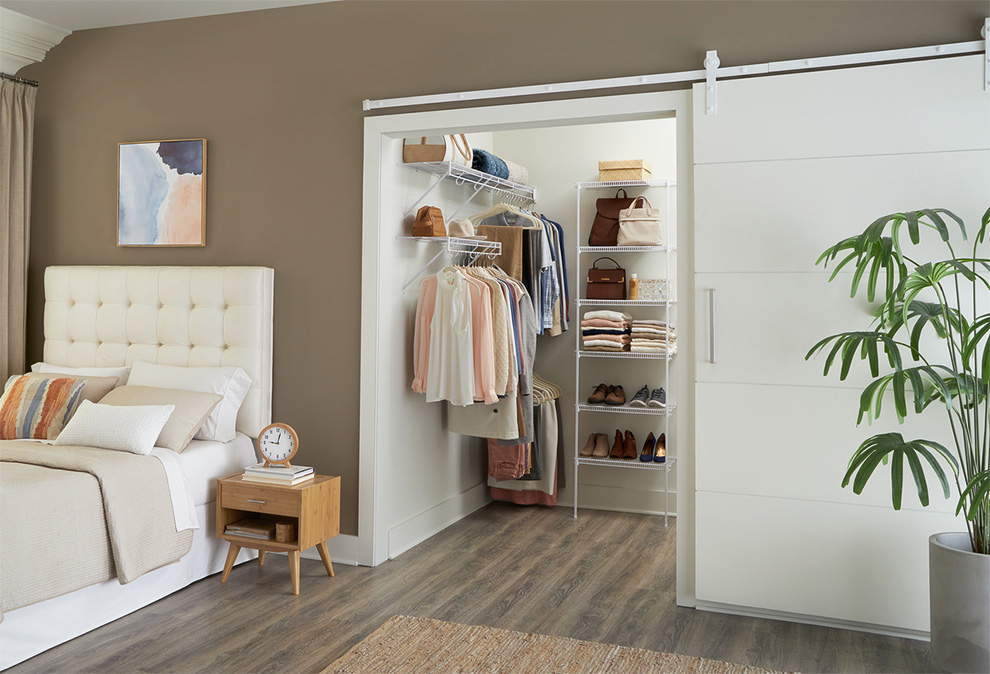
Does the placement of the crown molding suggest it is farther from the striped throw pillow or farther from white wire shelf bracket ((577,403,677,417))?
white wire shelf bracket ((577,403,677,417))

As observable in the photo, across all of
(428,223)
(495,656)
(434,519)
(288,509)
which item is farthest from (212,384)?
(495,656)

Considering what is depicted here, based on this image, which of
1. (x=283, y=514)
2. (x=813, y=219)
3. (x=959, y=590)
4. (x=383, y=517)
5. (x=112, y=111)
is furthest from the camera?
(x=112, y=111)

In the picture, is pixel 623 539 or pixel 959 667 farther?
pixel 623 539

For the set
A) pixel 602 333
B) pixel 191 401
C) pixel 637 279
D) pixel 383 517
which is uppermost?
pixel 637 279

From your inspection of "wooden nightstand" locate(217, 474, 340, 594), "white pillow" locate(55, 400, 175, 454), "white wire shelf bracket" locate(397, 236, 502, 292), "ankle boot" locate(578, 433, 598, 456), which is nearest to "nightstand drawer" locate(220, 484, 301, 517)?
"wooden nightstand" locate(217, 474, 340, 594)

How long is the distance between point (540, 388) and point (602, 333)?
1.68 feet

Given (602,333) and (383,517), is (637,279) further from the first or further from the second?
Result: (383,517)

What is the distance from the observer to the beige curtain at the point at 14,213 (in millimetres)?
4203

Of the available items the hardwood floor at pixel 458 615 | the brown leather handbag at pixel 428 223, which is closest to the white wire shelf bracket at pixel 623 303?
the brown leather handbag at pixel 428 223

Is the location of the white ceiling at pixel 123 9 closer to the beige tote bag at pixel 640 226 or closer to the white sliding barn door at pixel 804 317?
the beige tote bag at pixel 640 226

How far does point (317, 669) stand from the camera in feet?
8.45

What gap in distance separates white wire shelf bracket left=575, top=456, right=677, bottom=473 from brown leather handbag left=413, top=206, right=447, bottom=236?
1.72 m

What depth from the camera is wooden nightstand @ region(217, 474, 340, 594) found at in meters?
3.32

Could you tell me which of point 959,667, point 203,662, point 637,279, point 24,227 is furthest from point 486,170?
point 959,667
